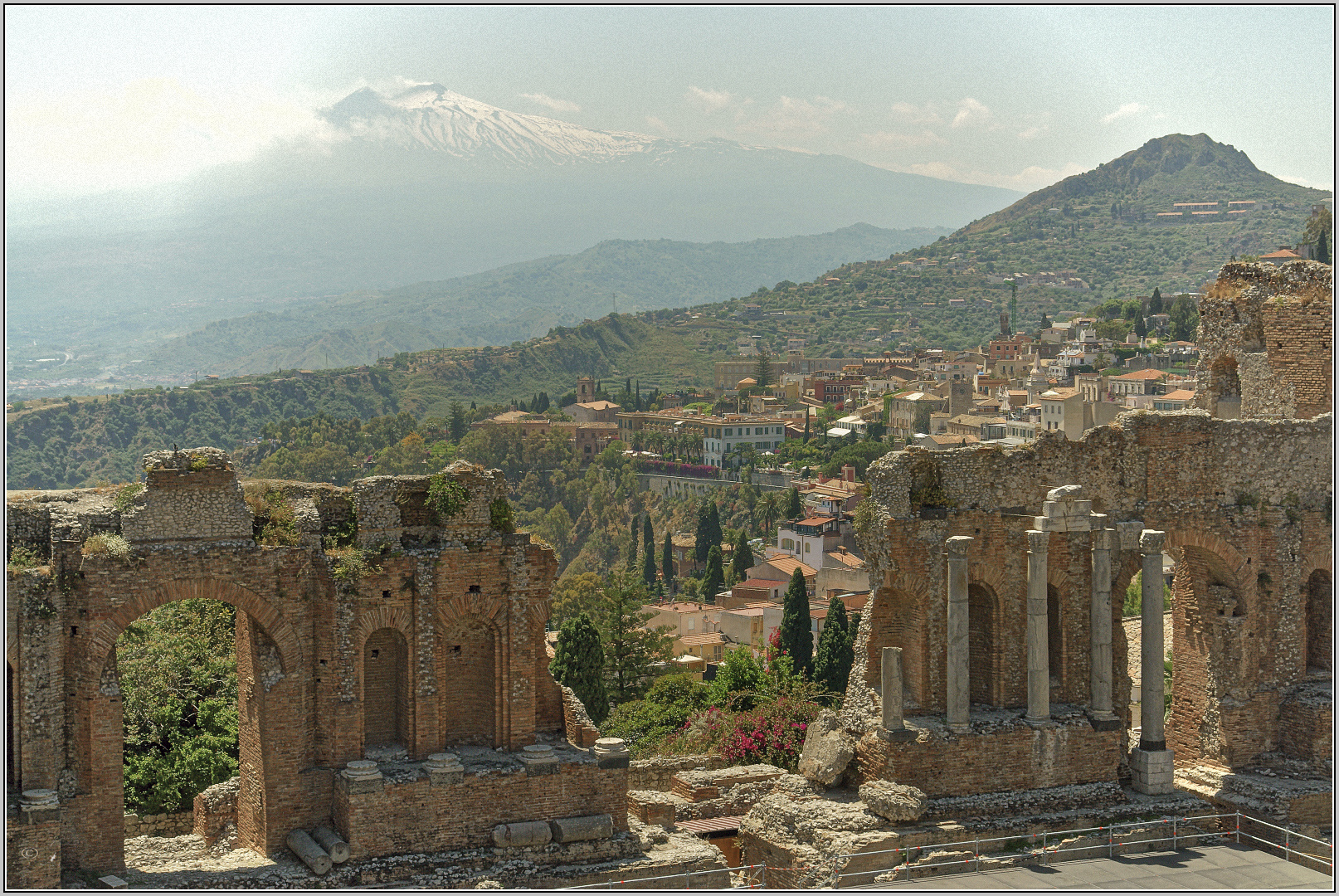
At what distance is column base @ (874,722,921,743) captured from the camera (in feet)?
80.8

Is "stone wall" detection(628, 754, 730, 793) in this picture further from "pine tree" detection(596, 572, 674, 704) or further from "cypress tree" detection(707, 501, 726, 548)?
"cypress tree" detection(707, 501, 726, 548)

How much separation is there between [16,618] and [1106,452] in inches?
719

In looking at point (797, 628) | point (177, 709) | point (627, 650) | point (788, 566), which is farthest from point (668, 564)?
point (177, 709)

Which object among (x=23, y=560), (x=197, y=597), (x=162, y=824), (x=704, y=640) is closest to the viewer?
(x=23, y=560)

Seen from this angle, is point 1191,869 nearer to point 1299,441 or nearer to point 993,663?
point 993,663

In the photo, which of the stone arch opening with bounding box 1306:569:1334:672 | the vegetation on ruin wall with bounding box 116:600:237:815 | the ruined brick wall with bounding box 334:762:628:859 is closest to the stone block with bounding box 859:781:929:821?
the ruined brick wall with bounding box 334:762:628:859

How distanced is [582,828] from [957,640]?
23.2ft

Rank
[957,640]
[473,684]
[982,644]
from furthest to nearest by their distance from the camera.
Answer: [982,644], [957,640], [473,684]

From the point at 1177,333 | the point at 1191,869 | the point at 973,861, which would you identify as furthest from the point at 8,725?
the point at 1177,333

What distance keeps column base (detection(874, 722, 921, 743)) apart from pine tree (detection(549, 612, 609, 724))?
18885 mm

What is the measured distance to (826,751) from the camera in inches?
1005

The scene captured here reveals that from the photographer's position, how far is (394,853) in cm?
2180

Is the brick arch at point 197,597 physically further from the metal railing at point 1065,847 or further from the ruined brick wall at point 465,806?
the metal railing at point 1065,847

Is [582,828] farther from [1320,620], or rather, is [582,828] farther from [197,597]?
[1320,620]
